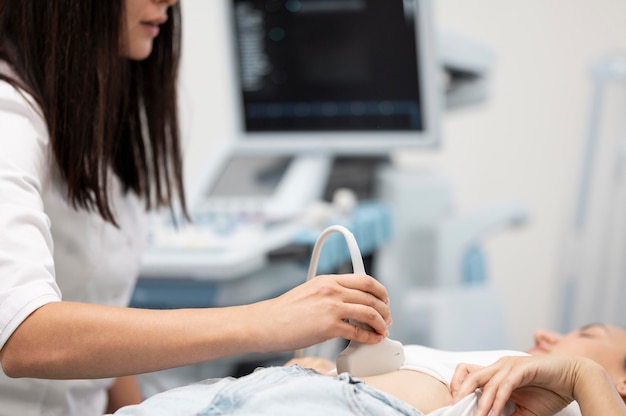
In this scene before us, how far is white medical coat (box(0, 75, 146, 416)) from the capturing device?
0.85 meters

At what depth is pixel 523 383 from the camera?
0.96 m

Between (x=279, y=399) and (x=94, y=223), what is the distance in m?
0.45

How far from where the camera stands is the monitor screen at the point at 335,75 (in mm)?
2146

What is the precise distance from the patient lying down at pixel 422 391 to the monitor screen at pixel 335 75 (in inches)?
46.9

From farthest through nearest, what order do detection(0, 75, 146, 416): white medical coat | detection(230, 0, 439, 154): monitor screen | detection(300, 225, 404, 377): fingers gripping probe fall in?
detection(230, 0, 439, 154): monitor screen < detection(300, 225, 404, 377): fingers gripping probe < detection(0, 75, 146, 416): white medical coat

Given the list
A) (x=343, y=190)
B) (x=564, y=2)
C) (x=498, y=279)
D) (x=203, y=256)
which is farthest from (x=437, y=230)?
(x=564, y=2)

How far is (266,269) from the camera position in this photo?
179 cm

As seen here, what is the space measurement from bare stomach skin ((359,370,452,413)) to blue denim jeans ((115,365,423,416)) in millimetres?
65

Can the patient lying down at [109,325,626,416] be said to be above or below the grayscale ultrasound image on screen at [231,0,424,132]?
below

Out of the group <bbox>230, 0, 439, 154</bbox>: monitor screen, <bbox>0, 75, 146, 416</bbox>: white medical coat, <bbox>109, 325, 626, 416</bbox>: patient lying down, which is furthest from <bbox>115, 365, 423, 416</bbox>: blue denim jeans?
<bbox>230, 0, 439, 154</bbox>: monitor screen

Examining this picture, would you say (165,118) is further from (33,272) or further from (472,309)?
(472,309)

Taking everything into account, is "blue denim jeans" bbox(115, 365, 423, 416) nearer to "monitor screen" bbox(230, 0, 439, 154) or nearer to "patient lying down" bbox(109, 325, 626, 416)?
"patient lying down" bbox(109, 325, 626, 416)

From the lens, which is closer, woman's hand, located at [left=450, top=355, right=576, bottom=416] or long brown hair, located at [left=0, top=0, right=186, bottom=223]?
woman's hand, located at [left=450, top=355, right=576, bottom=416]

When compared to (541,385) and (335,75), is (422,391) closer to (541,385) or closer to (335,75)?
(541,385)
